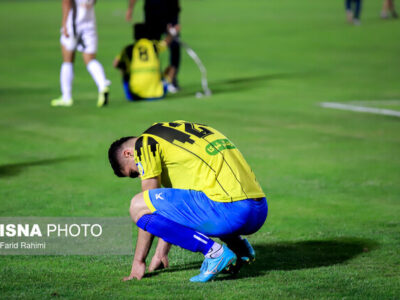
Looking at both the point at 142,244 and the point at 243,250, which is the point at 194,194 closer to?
the point at 142,244

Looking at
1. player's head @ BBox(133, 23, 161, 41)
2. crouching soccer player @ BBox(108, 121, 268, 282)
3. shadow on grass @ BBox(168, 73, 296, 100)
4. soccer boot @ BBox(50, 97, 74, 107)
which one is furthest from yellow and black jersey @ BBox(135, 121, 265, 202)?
shadow on grass @ BBox(168, 73, 296, 100)

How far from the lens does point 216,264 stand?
16.2 ft

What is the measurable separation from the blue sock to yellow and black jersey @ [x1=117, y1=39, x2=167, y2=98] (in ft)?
29.3

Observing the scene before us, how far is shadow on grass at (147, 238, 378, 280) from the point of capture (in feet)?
18.0

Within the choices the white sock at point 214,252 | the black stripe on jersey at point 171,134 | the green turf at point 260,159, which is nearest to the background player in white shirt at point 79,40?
the green turf at point 260,159

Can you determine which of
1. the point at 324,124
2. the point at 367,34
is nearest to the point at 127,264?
the point at 324,124

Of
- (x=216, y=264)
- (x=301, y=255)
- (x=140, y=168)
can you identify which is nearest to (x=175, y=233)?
(x=216, y=264)

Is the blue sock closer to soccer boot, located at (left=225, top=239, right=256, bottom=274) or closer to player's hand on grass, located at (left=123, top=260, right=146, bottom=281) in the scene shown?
player's hand on grass, located at (left=123, top=260, right=146, bottom=281)

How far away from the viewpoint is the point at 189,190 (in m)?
4.97

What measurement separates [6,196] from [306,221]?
2.96 meters

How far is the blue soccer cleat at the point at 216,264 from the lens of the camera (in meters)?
4.94

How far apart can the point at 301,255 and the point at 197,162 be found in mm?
1428

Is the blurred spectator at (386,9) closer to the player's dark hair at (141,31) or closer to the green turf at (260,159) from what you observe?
the green turf at (260,159)

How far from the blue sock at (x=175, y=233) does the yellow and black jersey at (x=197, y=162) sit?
0.87 ft
